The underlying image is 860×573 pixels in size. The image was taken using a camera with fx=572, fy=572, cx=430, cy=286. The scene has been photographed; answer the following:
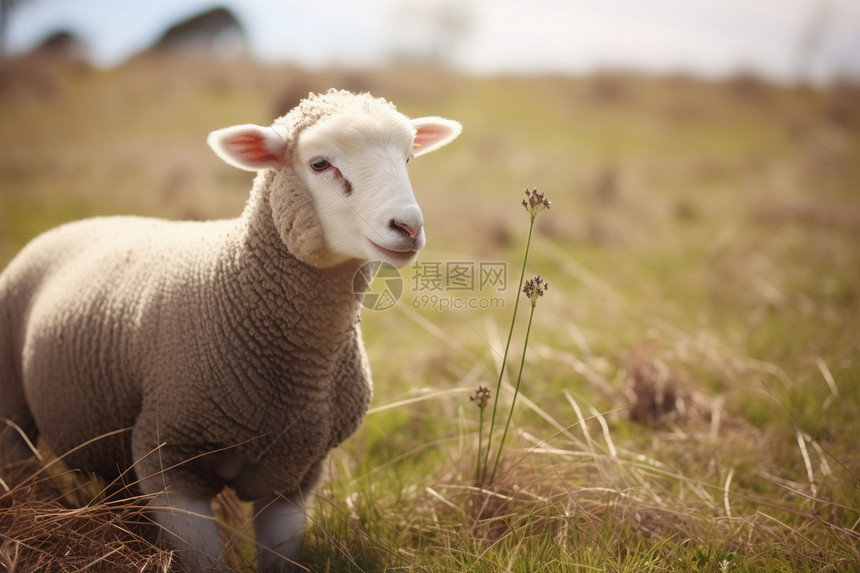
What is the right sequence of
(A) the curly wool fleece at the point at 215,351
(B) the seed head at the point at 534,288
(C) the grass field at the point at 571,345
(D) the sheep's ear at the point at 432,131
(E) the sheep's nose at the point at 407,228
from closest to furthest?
(E) the sheep's nose at the point at 407,228, (B) the seed head at the point at 534,288, (A) the curly wool fleece at the point at 215,351, (C) the grass field at the point at 571,345, (D) the sheep's ear at the point at 432,131

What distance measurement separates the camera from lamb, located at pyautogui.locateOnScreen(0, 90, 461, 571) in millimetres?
1883

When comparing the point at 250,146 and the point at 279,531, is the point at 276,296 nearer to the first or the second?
the point at 250,146

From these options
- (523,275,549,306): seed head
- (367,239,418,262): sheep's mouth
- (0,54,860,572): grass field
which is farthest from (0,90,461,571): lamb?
(523,275,549,306): seed head

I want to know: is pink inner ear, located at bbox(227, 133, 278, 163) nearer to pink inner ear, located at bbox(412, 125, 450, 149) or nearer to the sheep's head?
the sheep's head

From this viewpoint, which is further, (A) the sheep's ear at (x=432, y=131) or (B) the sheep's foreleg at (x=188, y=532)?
(A) the sheep's ear at (x=432, y=131)

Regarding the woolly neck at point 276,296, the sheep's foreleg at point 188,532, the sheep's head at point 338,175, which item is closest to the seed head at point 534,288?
the sheep's head at point 338,175

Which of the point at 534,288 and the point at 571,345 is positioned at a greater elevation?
the point at 534,288

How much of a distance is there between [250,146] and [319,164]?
0.25 metres

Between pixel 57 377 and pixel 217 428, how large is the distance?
2.72 ft

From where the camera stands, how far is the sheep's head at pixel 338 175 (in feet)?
5.87

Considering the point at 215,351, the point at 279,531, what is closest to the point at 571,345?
the point at 279,531

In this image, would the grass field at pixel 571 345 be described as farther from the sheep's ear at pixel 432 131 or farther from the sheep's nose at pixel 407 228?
the sheep's nose at pixel 407 228

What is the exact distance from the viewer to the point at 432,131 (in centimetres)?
232

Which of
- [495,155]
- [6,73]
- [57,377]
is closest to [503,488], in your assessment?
[57,377]
